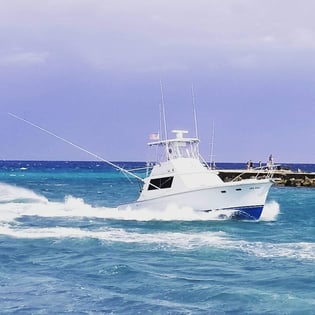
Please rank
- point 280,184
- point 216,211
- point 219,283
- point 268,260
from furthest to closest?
point 280,184 < point 216,211 < point 268,260 < point 219,283

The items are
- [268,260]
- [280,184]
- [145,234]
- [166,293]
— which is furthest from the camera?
[280,184]

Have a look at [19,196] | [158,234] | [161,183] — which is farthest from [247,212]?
[19,196]

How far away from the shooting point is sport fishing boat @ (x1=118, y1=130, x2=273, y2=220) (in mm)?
28422

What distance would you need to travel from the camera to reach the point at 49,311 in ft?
40.4

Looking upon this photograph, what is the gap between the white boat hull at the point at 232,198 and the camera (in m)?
28.3

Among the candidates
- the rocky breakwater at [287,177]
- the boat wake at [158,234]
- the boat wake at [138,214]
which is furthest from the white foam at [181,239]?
the rocky breakwater at [287,177]

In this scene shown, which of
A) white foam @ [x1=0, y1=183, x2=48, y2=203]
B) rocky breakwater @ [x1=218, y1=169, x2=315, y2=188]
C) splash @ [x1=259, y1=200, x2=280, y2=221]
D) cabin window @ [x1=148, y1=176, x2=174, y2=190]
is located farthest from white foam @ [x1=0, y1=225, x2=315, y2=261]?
rocky breakwater @ [x1=218, y1=169, x2=315, y2=188]

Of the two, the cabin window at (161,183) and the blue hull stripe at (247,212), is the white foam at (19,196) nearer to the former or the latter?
the cabin window at (161,183)

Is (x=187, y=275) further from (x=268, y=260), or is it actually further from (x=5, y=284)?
(x=5, y=284)

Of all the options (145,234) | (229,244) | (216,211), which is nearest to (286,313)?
(229,244)

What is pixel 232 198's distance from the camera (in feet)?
93.5

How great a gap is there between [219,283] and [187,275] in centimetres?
119

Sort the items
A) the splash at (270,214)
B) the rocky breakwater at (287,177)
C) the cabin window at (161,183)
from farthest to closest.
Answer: the rocky breakwater at (287,177)
the splash at (270,214)
the cabin window at (161,183)

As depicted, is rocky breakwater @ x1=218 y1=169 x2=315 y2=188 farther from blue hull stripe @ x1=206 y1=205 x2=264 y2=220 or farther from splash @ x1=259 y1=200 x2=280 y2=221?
blue hull stripe @ x1=206 y1=205 x2=264 y2=220
